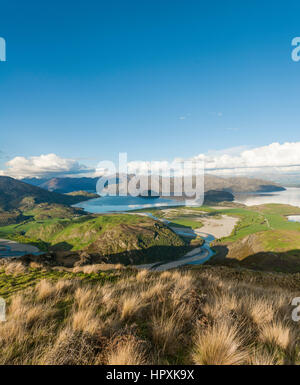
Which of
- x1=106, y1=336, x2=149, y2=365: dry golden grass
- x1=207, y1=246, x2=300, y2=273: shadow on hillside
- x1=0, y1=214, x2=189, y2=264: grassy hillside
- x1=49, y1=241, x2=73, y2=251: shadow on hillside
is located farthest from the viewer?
x1=49, y1=241, x2=73, y2=251: shadow on hillside

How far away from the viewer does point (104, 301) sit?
5.26 m

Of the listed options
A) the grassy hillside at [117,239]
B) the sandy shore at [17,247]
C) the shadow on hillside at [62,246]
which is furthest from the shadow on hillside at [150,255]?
the sandy shore at [17,247]

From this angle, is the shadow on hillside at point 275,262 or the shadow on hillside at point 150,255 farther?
the shadow on hillside at point 150,255

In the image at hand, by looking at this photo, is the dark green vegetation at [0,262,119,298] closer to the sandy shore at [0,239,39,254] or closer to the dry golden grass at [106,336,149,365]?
the dry golden grass at [106,336,149,365]

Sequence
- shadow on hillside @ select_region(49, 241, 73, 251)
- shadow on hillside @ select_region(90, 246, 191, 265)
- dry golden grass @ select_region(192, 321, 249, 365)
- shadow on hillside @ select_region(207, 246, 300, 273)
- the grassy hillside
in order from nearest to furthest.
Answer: dry golden grass @ select_region(192, 321, 249, 365) < shadow on hillside @ select_region(207, 246, 300, 273) < shadow on hillside @ select_region(90, 246, 191, 265) < the grassy hillside < shadow on hillside @ select_region(49, 241, 73, 251)

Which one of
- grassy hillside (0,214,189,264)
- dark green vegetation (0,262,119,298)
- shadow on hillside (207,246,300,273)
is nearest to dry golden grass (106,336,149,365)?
dark green vegetation (0,262,119,298)

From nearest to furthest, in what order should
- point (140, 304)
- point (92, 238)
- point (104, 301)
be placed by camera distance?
1. point (140, 304)
2. point (104, 301)
3. point (92, 238)

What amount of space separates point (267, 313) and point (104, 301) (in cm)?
457

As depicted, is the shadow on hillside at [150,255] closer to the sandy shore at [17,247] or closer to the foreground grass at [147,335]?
the sandy shore at [17,247]

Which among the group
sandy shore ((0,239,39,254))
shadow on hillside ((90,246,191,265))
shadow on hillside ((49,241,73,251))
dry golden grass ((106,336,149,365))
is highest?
dry golden grass ((106,336,149,365))

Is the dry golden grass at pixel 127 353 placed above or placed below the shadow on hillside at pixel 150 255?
above

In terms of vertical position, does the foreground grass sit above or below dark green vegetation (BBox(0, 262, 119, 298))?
above
